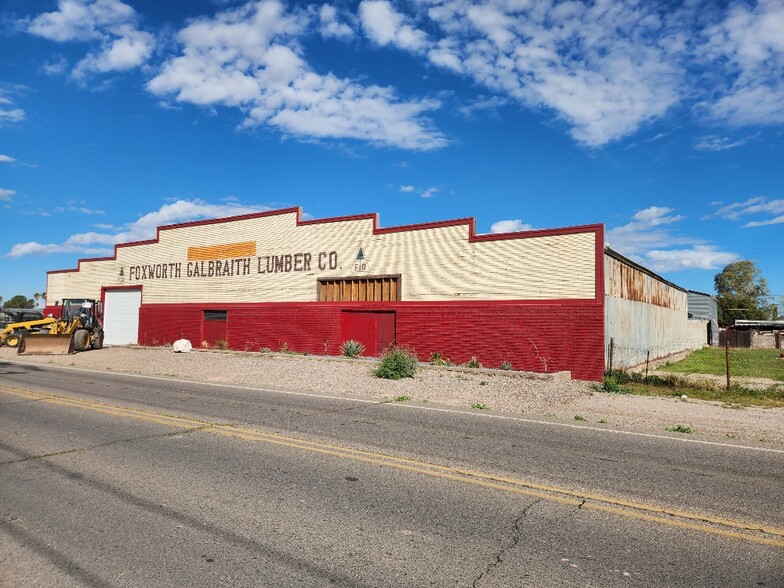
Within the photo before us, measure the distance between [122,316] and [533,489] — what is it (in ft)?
123

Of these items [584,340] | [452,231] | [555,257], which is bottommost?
[584,340]

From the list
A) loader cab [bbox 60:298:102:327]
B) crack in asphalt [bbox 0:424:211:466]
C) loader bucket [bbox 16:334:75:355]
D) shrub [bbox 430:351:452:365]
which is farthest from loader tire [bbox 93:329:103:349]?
crack in asphalt [bbox 0:424:211:466]

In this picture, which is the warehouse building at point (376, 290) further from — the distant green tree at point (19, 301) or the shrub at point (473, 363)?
the distant green tree at point (19, 301)

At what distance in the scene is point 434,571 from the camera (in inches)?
152

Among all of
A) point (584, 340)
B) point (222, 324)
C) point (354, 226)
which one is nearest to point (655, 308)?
point (584, 340)

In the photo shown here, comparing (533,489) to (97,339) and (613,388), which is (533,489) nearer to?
(613,388)

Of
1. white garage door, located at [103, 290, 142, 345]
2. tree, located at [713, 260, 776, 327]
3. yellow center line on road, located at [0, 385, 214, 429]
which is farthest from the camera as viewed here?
tree, located at [713, 260, 776, 327]

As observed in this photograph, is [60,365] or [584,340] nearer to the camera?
[584,340]

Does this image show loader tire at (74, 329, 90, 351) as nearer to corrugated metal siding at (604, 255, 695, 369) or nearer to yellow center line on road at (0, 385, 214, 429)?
yellow center line on road at (0, 385, 214, 429)

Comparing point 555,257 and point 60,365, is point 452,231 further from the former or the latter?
point 60,365

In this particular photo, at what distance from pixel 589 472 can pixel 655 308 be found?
26.7 metres

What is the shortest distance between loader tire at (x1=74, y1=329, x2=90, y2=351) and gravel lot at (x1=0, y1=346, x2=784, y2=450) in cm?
241

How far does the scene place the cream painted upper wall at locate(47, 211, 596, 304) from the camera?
66.2ft

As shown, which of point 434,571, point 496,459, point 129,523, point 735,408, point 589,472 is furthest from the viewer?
point 735,408
